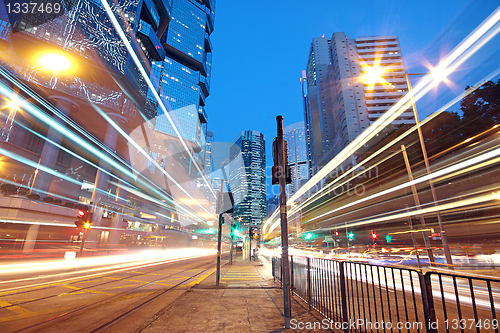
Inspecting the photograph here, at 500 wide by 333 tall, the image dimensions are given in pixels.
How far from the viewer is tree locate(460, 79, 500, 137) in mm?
24547

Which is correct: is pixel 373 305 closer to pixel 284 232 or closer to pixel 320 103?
pixel 284 232

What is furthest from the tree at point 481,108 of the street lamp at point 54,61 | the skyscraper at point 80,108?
the street lamp at point 54,61

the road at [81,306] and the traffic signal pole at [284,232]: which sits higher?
the traffic signal pole at [284,232]

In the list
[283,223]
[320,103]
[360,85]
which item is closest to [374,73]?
[283,223]

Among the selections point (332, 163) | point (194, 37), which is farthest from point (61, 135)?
point (194, 37)

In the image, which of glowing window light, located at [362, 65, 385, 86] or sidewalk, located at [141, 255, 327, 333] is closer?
sidewalk, located at [141, 255, 327, 333]

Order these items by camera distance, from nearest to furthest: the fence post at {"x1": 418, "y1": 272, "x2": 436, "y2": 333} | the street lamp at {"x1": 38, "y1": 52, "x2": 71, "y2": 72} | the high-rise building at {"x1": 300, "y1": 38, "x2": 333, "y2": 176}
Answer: the fence post at {"x1": 418, "y1": 272, "x2": 436, "y2": 333} → the street lamp at {"x1": 38, "y1": 52, "x2": 71, "y2": 72} → the high-rise building at {"x1": 300, "y1": 38, "x2": 333, "y2": 176}

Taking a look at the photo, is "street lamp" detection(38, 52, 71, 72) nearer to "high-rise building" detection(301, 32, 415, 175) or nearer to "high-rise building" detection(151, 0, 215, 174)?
"high-rise building" detection(301, 32, 415, 175)

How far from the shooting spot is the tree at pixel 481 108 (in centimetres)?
2455

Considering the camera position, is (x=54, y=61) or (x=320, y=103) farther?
(x=320, y=103)

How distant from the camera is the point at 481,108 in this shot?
2591cm

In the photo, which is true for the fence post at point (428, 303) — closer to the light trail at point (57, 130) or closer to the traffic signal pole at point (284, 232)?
the traffic signal pole at point (284, 232)

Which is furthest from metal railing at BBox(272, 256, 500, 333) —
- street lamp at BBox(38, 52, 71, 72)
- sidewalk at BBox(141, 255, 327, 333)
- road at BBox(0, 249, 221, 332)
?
street lamp at BBox(38, 52, 71, 72)

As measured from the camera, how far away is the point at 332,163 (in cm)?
3859
